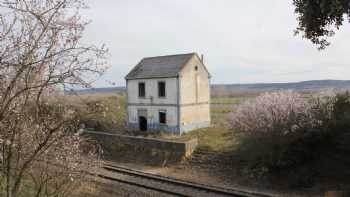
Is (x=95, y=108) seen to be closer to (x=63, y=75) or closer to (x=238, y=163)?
(x=63, y=75)

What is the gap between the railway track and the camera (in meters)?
12.6

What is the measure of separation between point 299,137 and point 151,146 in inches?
420

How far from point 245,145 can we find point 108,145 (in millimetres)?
11976

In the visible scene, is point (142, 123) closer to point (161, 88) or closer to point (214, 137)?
point (161, 88)

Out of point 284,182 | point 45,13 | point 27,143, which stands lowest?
point 284,182

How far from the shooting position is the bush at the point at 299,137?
45.1 ft

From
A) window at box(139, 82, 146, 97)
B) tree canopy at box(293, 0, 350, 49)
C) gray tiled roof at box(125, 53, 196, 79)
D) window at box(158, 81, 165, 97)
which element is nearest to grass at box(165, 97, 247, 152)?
window at box(158, 81, 165, 97)

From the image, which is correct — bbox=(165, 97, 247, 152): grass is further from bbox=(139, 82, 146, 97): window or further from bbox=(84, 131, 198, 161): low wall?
bbox=(139, 82, 146, 97): window

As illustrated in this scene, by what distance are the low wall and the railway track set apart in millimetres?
3880

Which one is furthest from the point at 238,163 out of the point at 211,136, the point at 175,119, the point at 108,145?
the point at 108,145

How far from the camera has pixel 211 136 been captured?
23.2 m

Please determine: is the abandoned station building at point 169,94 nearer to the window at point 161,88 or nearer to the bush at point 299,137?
the window at point 161,88

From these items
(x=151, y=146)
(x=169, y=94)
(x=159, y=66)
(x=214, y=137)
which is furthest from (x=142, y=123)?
Answer: (x=214, y=137)

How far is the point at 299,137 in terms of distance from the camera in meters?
14.2
